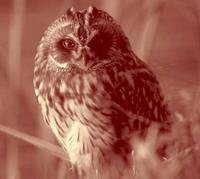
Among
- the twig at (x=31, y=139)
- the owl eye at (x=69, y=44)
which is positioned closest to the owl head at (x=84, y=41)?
the owl eye at (x=69, y=44)

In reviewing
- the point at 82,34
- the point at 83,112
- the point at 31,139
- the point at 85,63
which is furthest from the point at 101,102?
the point at 31,139

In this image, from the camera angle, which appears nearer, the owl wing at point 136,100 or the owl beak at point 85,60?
the owl beak at point 85,60

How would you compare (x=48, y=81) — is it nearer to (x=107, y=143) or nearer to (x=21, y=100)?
(x=107, y=143)

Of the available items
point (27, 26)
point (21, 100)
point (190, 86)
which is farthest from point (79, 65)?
point (27, 26)

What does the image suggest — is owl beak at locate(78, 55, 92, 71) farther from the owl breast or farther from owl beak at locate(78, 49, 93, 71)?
the owl breast

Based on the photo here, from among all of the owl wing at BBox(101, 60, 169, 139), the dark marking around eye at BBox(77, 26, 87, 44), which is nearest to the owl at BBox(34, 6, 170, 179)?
the owl wing at BBox(101, 60, 169, 139)

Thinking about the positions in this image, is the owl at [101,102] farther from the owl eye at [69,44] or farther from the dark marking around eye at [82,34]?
the dark marking around eye at [82,34]

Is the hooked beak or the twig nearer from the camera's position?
the twig
